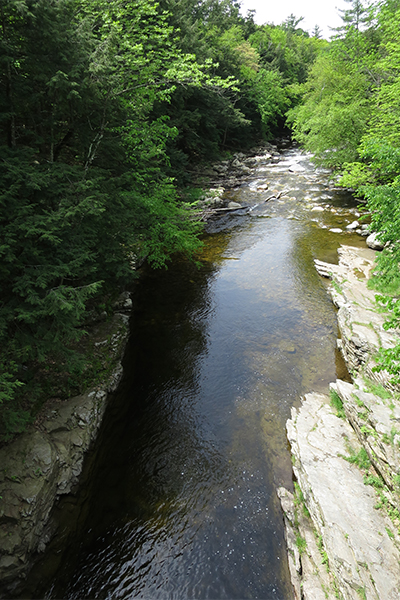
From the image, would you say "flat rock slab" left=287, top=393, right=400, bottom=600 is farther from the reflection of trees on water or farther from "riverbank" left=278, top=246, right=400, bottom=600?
the reflection of trees on water

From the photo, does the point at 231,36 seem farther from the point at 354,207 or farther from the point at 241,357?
the point at 241,357

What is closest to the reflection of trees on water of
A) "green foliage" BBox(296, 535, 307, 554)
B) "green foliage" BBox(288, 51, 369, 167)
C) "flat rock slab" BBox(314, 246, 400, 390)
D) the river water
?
the river water

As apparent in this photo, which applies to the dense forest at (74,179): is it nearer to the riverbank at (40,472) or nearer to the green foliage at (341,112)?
the riverbank at (40,472)

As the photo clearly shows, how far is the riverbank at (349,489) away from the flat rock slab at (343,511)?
0.01 m

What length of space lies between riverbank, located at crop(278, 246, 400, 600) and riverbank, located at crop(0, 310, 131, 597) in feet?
14.5

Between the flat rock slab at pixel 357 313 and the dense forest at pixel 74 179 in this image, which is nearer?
the dense forest at pixel 74 179

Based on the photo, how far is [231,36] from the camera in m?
35.5

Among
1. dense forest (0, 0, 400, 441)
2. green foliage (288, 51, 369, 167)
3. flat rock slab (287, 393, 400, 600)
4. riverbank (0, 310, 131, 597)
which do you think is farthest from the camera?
green foliage (288, 51, 369, 167)

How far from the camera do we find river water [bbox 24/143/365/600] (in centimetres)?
521

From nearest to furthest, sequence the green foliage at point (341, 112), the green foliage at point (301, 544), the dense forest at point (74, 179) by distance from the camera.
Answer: the green foliage at point (301, 544) < the dense forest at point (74, 179) < the green foliage at point (341, 112)

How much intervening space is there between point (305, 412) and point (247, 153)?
1457 inches

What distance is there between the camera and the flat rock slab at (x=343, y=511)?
4262mm

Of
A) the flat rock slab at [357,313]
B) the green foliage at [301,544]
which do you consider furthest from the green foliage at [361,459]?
the flat rock slab at [357,313]

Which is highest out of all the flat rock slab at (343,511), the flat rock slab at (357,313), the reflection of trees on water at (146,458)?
the flat rock slab at (357,313)
